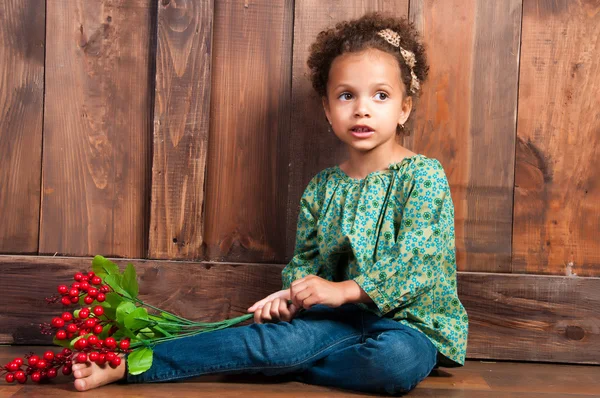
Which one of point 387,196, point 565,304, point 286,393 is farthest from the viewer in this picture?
point 565,304

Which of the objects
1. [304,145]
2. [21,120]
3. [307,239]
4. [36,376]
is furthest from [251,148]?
A: [36,376]

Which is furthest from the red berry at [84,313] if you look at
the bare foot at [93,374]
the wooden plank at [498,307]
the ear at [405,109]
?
the ear at [405,109]

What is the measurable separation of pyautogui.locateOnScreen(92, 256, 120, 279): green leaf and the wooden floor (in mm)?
246

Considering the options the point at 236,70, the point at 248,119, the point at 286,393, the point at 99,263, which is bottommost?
the point at 286,393

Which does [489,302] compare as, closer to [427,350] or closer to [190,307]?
[427,350]

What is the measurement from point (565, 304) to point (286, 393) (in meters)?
0.91

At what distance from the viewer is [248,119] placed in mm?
2082

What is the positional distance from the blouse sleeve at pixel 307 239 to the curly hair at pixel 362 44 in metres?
0.27

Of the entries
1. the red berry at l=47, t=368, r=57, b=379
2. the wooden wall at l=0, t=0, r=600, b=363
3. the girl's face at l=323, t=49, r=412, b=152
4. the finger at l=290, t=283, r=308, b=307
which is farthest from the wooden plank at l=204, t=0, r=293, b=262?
the red berry at l=47, t=368, r=57, b=379

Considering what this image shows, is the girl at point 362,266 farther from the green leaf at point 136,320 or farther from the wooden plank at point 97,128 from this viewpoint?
the wooden plank at point 97,128

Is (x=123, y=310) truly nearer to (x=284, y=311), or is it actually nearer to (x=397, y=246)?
(x=284, y=311)

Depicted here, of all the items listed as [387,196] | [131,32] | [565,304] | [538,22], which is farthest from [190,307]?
[538,22]

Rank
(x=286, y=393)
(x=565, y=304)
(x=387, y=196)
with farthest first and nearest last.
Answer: (x=565, y=304) < (x=387, y=196) < (x=286, y=393)

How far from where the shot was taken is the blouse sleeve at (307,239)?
187cm
